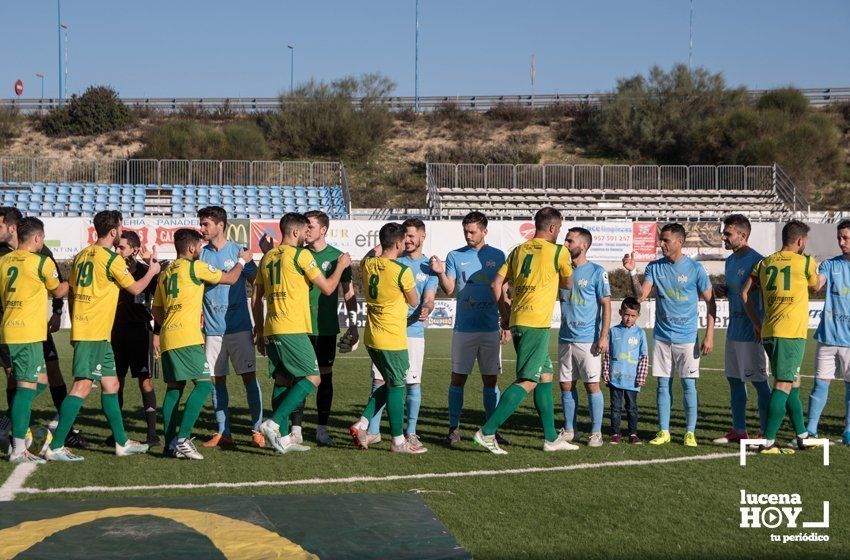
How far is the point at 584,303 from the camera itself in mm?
8492

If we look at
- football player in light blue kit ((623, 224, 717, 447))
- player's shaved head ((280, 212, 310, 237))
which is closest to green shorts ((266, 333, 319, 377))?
player's shaved head ((280, 212, 310, 237))

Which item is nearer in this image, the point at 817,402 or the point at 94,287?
the point at 94,287

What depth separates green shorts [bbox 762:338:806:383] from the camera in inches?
310

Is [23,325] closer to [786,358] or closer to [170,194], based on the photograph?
[786,358]

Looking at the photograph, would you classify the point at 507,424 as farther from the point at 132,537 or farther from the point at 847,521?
the point at 132,537

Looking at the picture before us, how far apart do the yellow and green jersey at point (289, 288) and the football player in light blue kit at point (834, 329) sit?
15.8ft

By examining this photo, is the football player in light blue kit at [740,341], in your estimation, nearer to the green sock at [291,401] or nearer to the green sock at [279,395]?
the green sock at [291,401]

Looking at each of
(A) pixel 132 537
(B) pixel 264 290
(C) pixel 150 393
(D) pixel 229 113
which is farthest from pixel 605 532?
(D) pixel 229 113

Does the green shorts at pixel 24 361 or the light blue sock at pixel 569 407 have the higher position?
the green shorts at pixel 24 361

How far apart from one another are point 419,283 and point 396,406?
125 centimetres

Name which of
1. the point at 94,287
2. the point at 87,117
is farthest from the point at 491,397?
the point at 87,117

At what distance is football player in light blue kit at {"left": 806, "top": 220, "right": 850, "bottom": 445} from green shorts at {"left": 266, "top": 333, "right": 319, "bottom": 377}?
4792 millimetres

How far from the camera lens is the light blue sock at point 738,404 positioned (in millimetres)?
8641

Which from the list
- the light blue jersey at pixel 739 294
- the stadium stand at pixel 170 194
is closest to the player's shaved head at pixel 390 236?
the light blue jersey at pixel 739 294
